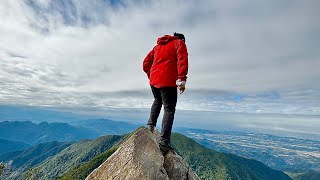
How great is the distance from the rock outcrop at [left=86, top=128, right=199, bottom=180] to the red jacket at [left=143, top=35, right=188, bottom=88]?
259cm

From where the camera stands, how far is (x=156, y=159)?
36.6 ft

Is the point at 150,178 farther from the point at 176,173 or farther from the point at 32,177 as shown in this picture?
the point at 32,177

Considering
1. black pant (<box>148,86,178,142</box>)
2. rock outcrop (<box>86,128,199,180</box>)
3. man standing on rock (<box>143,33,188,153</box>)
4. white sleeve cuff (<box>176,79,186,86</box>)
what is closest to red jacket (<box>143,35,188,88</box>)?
man standing on rock (<box>143,33,188,153</box>)

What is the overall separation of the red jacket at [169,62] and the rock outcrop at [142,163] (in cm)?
259

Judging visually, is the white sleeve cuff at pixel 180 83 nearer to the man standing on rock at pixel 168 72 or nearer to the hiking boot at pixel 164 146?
the man standing on rock at pixel 168 72

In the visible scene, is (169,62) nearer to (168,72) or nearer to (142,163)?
(168,72)

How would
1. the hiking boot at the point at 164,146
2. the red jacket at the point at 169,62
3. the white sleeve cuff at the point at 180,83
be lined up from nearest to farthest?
the white sleeve cuff at the point at 180,83
the red jacket at the point at 169,62
the hiking boot at the point at 164,146

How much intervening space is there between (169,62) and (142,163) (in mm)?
4420

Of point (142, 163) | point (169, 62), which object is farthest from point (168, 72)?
point (142, 163)

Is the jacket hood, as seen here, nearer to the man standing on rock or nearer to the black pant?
the man standing on rock

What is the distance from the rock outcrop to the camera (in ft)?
33.8

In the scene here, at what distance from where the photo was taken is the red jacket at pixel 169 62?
427 inches

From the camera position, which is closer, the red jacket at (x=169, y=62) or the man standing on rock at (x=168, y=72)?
the red jacket at (x=169, y=62)

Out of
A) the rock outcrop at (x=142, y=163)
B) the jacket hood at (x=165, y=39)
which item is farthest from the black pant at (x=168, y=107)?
the jacket hood at (x=165, y=39)
